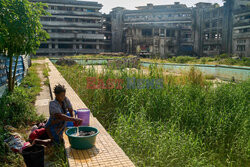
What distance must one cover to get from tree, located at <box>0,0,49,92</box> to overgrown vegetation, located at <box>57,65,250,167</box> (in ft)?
6.63

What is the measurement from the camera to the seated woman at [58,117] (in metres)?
3.28

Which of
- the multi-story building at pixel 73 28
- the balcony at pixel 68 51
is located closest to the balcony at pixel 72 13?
the multi-story building at pixel 73 28

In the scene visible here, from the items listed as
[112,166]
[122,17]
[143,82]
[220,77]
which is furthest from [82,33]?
[112,166]

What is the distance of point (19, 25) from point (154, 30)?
144 feet

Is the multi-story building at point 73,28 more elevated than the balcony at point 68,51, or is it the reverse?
the multi-story building at point 73,28

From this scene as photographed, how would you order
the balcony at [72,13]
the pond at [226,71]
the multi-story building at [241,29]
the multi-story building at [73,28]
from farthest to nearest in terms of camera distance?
the balcony at [72,13], the multi-story building at [73,28], the multi-story building at [241,29], the pond at [226,71]

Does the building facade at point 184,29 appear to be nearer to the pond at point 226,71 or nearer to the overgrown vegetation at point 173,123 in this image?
the pond at point 226,71

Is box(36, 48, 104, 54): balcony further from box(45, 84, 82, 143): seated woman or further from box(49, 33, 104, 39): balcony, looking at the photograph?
box(45, 84, 82, 143): seated woman

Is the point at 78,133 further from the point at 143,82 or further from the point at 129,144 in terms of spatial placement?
the point at 143,82

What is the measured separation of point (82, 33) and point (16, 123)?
160 feet

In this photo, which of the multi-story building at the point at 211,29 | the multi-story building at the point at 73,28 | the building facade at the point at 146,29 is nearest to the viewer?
the multi-story building at the point at 211,29

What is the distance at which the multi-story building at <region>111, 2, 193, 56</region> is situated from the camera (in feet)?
152

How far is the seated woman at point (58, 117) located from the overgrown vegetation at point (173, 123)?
1.03 m

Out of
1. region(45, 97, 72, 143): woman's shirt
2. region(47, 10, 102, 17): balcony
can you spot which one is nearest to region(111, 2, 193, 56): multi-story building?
region(47, 10, 102, 17): balcony
